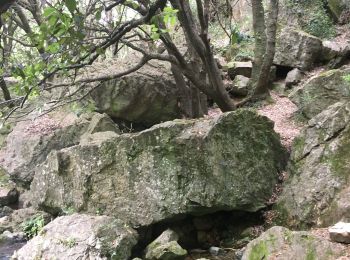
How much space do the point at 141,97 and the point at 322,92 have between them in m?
4.83

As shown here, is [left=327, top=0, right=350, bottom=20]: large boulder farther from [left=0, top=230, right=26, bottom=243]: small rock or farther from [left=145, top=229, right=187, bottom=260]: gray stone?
[left=0, top=230, right=26, bottom=243]: small rock

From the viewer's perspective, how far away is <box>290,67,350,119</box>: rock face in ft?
30.8

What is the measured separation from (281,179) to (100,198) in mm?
3637

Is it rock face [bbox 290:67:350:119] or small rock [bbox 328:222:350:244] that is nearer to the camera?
small rock [bbox 328:222:350:244]

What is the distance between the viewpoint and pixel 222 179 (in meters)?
7.47

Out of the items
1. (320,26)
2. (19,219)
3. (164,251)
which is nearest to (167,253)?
(164,251)

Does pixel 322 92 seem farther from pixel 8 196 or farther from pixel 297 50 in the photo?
pixel 8 196

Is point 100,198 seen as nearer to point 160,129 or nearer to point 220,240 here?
point 160,129

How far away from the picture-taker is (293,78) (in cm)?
1263

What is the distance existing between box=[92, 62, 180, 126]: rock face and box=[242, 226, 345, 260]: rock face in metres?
6.64

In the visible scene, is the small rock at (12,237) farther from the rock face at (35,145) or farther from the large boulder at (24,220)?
the rock face at (35,145)

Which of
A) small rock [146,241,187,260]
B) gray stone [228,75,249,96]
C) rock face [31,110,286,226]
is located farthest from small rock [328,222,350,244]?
gray stone [228,75,249,96]

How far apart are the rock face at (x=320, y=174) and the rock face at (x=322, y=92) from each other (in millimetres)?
2210

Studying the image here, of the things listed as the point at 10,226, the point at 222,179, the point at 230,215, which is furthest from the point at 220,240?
the point at 10,226
